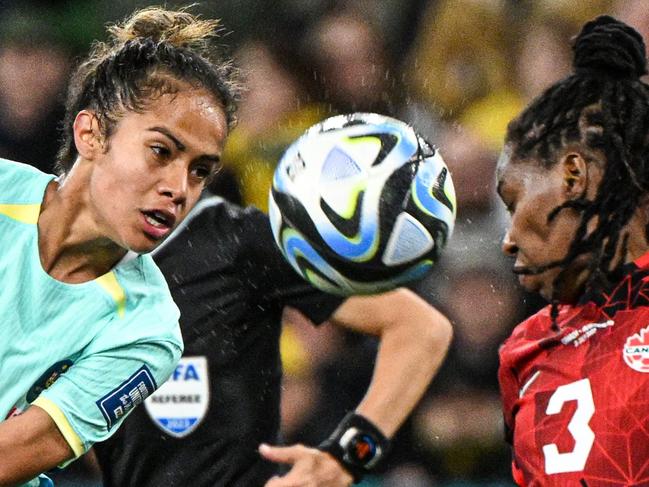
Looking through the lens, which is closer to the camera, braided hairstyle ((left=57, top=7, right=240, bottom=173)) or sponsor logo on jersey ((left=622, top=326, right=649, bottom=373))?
sponsor logo on jersey ((left=622, top=326, right=649, bottom=373))

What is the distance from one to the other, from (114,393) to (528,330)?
2.83 feet

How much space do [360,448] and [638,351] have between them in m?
1.07

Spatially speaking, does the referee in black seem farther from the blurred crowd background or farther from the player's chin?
the blurred crowd background

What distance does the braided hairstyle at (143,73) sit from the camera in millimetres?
A: 2600

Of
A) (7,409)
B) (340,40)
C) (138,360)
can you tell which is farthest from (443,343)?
(340,40)

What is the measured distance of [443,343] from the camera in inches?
131

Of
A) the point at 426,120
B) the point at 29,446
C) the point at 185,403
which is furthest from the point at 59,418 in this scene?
the point at 426,120

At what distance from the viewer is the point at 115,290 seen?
8.36ft

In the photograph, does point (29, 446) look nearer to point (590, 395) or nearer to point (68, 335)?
point (68, 335)

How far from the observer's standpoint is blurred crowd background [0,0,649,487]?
4.23m

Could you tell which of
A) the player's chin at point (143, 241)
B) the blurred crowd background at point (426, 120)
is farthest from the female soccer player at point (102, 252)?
the blurred crowd background at point (426, 120)

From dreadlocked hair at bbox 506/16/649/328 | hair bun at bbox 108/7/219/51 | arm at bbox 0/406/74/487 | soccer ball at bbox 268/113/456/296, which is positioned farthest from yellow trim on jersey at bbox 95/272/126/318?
dreadlocked hair at bbox 506/16/649/328

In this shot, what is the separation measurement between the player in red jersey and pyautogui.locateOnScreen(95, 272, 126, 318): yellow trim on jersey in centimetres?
79

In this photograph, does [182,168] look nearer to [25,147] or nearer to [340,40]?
[340,40]
